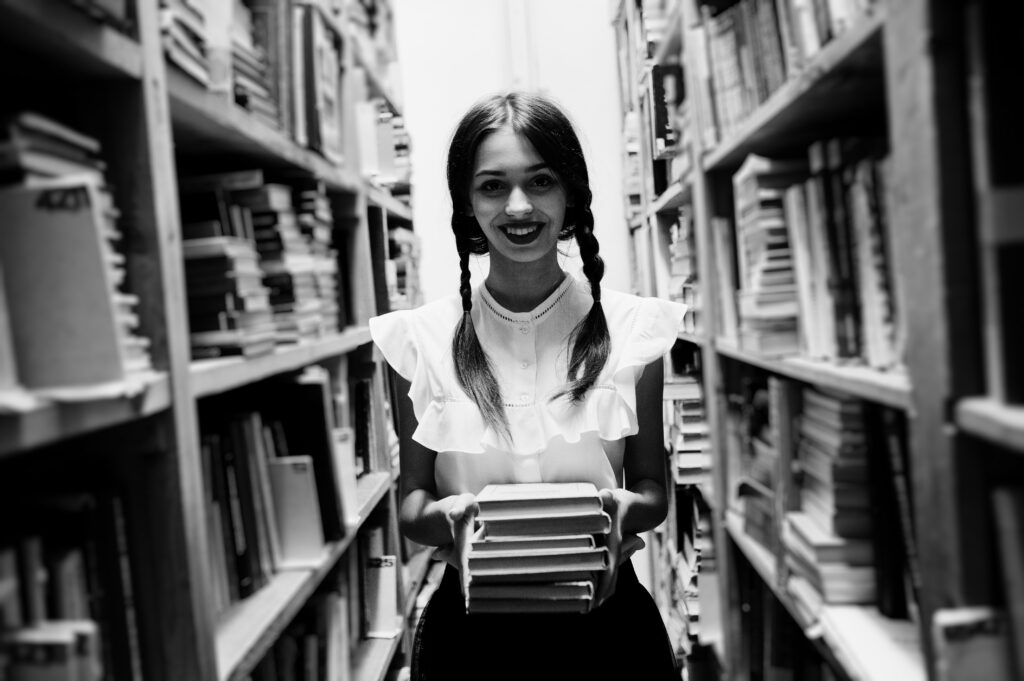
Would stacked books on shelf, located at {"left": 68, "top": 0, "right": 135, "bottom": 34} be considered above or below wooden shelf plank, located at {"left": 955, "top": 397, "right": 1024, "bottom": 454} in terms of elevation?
above

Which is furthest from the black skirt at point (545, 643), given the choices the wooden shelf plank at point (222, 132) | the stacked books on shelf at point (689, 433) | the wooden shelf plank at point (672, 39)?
the wooden shelf plank at point (672, 39)

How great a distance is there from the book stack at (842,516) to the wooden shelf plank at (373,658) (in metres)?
1.09

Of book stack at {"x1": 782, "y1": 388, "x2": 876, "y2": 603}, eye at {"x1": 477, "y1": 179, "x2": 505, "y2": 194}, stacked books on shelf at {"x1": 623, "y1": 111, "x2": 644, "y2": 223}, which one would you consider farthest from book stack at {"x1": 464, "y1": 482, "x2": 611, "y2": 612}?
stacked books on shelf at {"x1": 623, "y1": 111, "x2": 644, "y2": 223}

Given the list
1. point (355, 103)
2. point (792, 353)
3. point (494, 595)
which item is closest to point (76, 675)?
point (494, 595)

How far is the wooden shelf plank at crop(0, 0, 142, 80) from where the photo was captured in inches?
27.8

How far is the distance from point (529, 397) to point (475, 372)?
0.12 meters

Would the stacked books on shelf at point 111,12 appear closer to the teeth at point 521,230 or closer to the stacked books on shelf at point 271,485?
the stacked books on shelf at point 271,485

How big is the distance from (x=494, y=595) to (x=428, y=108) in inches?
117

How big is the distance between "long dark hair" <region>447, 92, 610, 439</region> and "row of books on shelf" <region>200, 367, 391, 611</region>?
30 cm

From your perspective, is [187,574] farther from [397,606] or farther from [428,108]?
[428,108]

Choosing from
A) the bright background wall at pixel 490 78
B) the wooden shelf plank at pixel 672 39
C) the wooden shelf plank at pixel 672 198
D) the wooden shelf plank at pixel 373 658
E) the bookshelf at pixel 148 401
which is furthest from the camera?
the bright background wall at pixel 490 78

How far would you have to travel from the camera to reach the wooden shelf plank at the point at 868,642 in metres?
0.98

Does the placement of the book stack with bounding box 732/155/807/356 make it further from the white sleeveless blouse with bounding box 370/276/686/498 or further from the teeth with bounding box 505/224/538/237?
the teeth with bounding box 505/224/538/237

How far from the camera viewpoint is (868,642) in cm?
105
